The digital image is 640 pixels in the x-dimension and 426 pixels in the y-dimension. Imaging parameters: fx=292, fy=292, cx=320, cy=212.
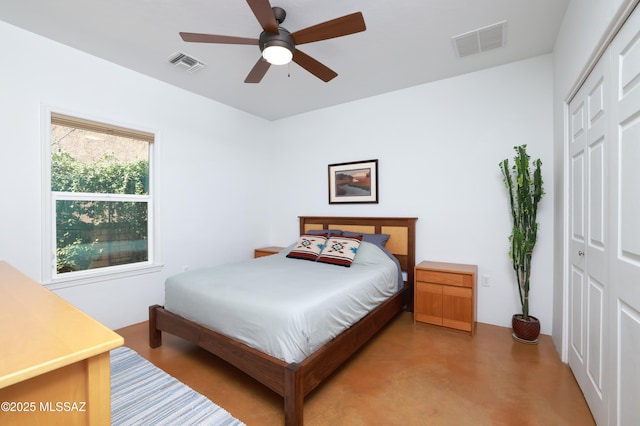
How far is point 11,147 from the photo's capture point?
8.09 ft

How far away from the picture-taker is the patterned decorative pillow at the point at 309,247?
11.4ft

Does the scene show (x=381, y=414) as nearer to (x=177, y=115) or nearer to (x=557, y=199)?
(x=557, y=199)

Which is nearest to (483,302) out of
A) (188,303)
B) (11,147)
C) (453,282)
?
(453,282)

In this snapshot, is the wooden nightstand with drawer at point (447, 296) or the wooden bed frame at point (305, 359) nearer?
the wooden bed frame at point (305, 359)

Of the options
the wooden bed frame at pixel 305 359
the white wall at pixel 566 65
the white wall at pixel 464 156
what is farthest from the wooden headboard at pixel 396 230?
the white wall at pixel 566 65

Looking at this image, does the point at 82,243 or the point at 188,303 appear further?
the point at 82,243

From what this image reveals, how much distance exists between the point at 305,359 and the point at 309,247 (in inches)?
72.0

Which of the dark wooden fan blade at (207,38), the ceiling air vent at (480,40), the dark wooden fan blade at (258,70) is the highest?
the ceiling air vent at (480,40)

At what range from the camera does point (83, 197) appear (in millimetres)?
2926

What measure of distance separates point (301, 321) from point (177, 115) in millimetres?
3098

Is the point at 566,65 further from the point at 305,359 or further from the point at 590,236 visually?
the point at 305,359

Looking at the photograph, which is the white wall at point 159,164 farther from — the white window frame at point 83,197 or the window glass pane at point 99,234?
the window glass pane at point 99,234

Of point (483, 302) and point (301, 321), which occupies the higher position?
point (301, 321)

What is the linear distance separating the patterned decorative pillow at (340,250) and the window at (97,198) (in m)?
2.07
